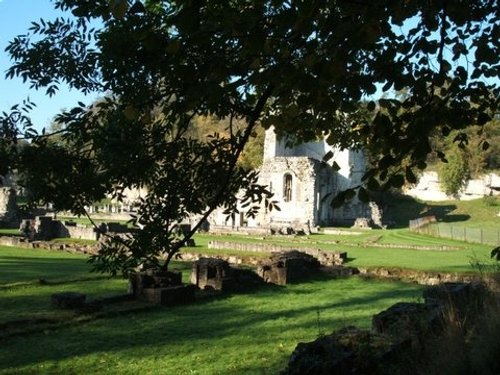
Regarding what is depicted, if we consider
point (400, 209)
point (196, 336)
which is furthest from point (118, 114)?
point (400, 209)

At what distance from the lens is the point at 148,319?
9961 millimetres

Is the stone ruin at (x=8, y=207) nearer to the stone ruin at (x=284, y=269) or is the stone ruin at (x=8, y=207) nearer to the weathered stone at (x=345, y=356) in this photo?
the stone ruin at (x=284, y=269)

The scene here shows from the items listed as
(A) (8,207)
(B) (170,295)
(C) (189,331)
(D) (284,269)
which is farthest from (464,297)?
(A) (8,207)

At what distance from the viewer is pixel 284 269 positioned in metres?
14.9

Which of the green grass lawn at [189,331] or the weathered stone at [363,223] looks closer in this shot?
the green grass lawn at [189,331]

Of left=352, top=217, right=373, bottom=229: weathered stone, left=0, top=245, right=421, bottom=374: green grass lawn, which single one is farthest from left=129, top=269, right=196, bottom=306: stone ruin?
left=352, top=217, right=373, bottom=229: weathered stone

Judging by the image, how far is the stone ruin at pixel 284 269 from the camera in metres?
14.9

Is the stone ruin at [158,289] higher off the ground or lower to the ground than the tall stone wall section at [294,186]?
lower

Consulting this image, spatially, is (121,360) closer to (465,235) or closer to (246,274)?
(246,274)

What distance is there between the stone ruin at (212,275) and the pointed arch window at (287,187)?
31394mm

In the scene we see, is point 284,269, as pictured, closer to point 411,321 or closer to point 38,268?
point 38,268

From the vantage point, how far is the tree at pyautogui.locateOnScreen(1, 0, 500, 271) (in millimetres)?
3236

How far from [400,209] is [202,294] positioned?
4479cm

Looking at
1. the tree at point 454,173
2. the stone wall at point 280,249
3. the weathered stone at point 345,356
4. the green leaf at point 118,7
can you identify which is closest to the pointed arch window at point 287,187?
the tree at point 454,173
